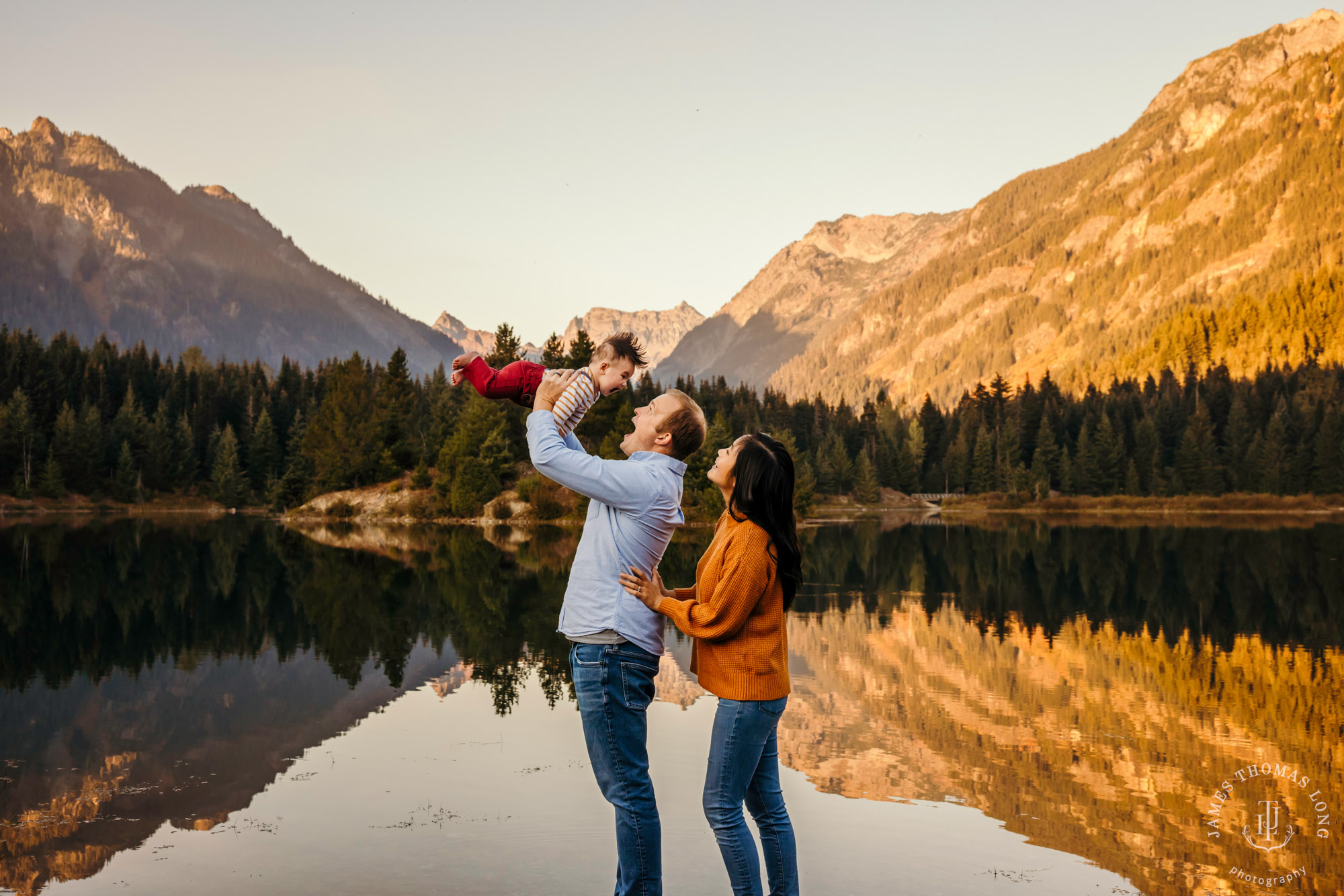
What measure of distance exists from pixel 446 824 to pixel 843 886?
130 inches

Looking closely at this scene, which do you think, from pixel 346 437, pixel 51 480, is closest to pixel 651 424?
pixel 346 437

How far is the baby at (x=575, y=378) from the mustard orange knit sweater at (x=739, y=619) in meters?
0.96

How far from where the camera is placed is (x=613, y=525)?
465 centimetres

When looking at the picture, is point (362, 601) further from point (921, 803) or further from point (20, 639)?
point (921, 803)

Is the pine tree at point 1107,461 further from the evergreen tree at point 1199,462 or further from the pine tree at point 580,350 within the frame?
the pine tree at point 580,350

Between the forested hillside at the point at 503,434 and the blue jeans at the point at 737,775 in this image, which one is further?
the forested hillside at the point at 503,434

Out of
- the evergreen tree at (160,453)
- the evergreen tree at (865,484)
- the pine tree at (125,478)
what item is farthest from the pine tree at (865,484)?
the pine tree at (125,478)

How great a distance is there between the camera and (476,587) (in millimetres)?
26188

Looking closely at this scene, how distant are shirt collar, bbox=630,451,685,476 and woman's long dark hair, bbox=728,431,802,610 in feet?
1.19

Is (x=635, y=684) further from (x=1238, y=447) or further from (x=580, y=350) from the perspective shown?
(x=1238, y=447)

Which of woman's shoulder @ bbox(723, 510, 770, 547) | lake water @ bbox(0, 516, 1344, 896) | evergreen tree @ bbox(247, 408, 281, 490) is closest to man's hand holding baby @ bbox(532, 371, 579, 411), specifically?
woman's shoulder @ bbox(723, 510, 770, 547)

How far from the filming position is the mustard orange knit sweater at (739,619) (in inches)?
187

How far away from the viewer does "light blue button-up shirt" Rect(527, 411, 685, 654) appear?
4.49 metres

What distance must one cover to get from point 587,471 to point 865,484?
113m
